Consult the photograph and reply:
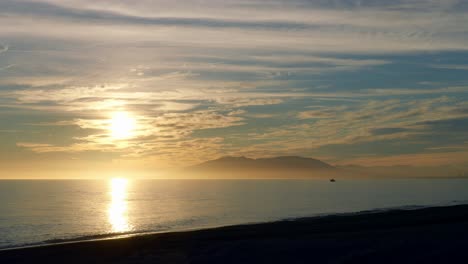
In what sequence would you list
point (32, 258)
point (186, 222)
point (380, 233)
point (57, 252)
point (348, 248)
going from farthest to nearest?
1. point (186, 222)
2. point (380, 233)
3. point (57, 252)
4. point (32, 258)
5. point (348, 248)

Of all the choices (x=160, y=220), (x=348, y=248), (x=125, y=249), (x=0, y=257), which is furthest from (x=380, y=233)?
(x=160, y=220)

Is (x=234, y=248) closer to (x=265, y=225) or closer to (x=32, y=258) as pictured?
(x=32, y=258)

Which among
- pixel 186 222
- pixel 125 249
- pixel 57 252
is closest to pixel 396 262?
pixel 125 249

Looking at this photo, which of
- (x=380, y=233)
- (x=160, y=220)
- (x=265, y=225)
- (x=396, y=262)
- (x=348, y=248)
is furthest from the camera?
(x=160, y=220)

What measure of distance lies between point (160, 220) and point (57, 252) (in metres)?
35.0

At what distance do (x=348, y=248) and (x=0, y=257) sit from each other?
22.9 meters

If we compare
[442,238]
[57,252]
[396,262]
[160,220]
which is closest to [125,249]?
[57,252]

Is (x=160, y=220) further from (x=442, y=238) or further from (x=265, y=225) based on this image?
(x=442, y=238)

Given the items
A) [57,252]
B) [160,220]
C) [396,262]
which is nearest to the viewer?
[396,262]

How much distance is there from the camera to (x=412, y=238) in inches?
1286

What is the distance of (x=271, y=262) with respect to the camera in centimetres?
2689

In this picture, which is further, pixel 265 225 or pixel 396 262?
pixel 265 225

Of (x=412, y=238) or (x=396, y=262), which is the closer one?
(x=396, y=262)

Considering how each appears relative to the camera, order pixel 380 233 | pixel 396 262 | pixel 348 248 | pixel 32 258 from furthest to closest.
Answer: pixel 380 233
pixel 32 258
pixel 348 248
pixel 396 262
